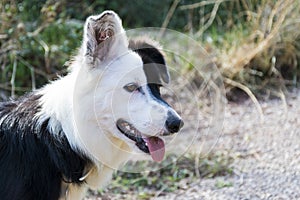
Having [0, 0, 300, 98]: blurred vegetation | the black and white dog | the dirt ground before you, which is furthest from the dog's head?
[0, 0, 300, 98]: blurred vegetation

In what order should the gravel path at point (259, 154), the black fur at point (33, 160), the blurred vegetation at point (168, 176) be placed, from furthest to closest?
1. the blurred vegetation at point (168, 176)
2. the gravel path at point (259, 154)
3. the black fur at point (33, 160)

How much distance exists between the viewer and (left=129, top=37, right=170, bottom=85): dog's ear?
3.63 metres

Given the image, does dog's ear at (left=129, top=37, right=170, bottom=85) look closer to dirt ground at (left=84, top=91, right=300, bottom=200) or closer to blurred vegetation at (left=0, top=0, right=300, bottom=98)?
dirt ground at (left=84, top=91, right=300, bottom=200)

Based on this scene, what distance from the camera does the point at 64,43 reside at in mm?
6879

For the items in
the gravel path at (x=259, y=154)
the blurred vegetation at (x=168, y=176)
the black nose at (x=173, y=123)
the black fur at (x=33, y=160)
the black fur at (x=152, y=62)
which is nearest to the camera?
the black nose at (x=173, y=123)

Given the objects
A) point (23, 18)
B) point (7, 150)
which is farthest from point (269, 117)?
point (7, 150)

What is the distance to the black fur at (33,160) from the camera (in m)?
3.43

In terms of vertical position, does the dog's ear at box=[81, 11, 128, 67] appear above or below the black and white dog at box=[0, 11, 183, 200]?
above

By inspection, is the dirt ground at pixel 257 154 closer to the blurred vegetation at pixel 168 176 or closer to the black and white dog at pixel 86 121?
the blurred vegetation at pixel 168 176

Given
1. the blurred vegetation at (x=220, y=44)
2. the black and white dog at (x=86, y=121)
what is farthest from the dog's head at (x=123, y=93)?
the blurred vegetation at (x=220, y=44)

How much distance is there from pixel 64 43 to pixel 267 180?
303cm

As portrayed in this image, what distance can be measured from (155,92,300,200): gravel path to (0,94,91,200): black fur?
4.96ft

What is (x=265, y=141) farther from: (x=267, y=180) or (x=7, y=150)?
(x=7, y=150)

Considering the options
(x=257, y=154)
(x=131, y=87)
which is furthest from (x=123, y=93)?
(x=257, y=154)
